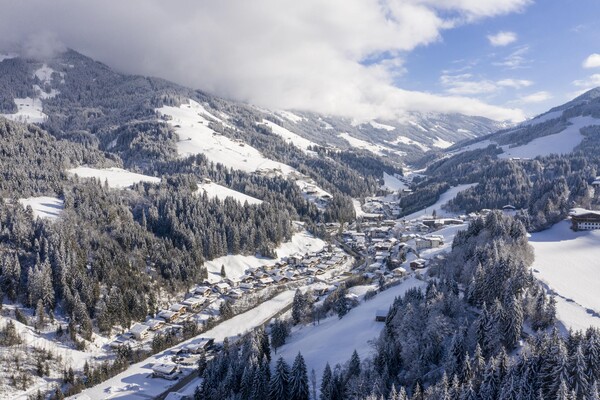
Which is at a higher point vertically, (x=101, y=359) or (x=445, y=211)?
(x=445, y=211)

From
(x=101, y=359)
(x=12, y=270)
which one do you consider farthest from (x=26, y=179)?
(x=101, y=359)

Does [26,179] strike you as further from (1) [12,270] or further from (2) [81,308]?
(2) [81,308]

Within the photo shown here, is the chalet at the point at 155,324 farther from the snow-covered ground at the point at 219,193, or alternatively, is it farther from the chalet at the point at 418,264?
the snow-covered ground at the point at 219,193

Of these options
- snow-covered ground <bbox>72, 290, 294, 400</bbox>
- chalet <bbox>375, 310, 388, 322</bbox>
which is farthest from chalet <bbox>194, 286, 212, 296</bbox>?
chalet <bbox>375, 310, 388, 322</bbox>

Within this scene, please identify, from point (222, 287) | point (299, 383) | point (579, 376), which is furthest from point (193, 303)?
point (579, 376)

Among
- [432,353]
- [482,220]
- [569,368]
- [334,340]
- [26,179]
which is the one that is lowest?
[334,340]

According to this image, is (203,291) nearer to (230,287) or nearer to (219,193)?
(230,287)
